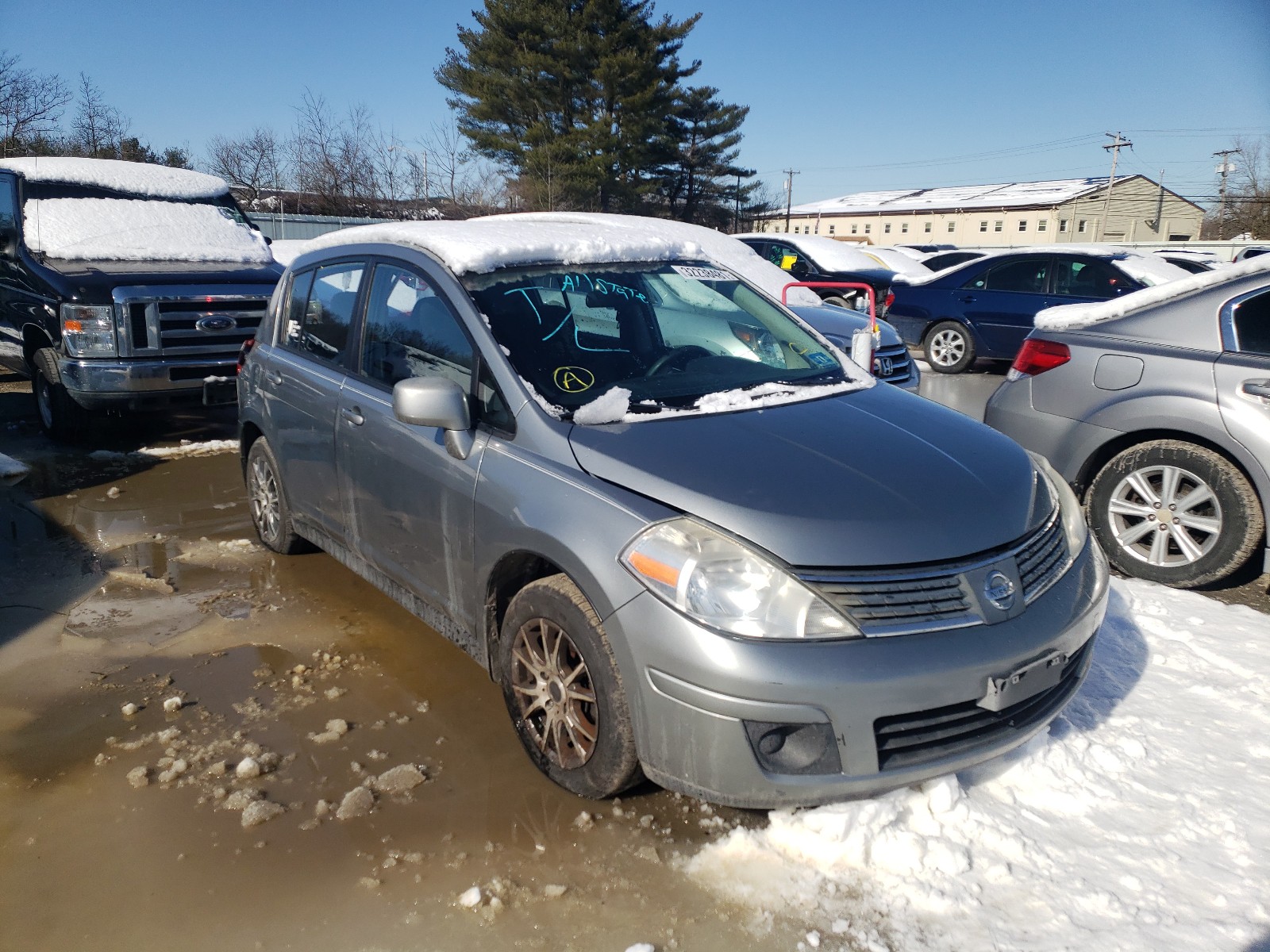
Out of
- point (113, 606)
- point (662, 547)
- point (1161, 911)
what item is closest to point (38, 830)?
point (113, 606)

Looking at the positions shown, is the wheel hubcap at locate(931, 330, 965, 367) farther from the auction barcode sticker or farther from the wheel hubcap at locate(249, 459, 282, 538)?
the wheel hubcap at locate(249, 459, 282, 538)

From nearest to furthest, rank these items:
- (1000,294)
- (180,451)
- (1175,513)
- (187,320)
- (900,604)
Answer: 1. (900,604)
2. (1175,513)
3. (187,320)
4. (180,451)
5. (1000,294)

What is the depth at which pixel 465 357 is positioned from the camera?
3258 mm

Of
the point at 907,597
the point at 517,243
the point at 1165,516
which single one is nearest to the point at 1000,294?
the point at 1165,516

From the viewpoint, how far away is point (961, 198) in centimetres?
6650

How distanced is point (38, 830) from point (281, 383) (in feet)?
7.51

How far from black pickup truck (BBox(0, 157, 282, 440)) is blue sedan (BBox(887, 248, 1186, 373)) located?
26.7 ft

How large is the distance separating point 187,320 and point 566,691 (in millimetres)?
5749

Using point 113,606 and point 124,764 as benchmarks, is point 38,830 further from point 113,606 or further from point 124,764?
point 113,606

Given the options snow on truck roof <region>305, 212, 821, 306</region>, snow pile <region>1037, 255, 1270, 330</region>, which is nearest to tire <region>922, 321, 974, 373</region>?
snow pile <region>1037, 255, 1270, 330</region>

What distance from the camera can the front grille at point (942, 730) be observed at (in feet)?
7.88

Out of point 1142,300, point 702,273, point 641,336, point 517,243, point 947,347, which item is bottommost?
point 947,347

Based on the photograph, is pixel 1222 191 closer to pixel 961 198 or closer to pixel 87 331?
pixel 961 198

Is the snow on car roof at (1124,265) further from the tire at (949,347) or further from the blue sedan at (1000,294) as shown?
the tire at (949,347)
